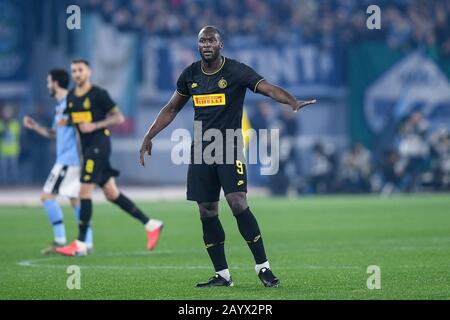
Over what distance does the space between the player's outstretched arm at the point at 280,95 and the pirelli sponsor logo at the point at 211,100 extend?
0.37 meters

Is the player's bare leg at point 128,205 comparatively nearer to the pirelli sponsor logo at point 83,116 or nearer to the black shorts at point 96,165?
the black shorts at point 96,165

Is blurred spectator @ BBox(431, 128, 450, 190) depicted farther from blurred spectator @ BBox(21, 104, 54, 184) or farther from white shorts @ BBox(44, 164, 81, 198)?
white shorts @ BBox(44, 164, 81, 198)

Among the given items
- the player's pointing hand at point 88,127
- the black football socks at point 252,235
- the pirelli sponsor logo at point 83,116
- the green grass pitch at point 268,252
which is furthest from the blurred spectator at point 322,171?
the black football socks at point 252,235

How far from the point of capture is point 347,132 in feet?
106

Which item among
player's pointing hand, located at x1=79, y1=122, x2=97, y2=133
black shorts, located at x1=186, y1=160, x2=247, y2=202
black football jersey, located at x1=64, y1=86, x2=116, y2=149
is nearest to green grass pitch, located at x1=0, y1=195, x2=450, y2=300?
black shorts, located at x1=186, y1=160, x2=247, y2=202

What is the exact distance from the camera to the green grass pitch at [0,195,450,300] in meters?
10.6

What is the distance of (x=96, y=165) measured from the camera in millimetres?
15211

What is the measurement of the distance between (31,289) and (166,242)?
6290 millimetres

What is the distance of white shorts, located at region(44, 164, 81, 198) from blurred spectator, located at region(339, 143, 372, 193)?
15.2 metres

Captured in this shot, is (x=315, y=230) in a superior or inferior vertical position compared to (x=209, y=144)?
inferior
